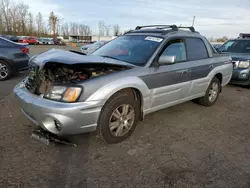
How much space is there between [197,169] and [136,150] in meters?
→ 0.83

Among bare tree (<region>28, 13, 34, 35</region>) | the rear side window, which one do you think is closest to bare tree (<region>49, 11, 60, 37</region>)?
bare tree (<region>28, 13, 34, 35</region>)

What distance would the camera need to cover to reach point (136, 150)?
116 inches

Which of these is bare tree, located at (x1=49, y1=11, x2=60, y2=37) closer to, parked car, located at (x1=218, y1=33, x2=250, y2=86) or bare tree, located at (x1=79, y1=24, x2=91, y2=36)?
bare tree, located at (x1=79, y1=24, x2=91, y2=36)

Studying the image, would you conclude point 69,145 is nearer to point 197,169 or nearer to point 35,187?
point 35,187

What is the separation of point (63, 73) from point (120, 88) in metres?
0.83

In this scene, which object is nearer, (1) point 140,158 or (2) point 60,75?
(1) point 140,158

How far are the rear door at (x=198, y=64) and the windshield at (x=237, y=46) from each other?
14.2ft

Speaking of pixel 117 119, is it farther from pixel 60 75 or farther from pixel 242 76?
pixel 242 76

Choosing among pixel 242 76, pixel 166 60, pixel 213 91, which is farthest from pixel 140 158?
pixel 242 76

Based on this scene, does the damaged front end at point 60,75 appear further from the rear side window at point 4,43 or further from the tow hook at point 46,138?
the rear side window at point 4,43

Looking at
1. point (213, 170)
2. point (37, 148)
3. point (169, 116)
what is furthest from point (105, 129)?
point (169, 116)

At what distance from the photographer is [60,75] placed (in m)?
2.91

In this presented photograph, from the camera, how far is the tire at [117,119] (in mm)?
2820

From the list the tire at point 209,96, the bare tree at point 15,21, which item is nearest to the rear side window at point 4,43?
the tire at point 209,96
